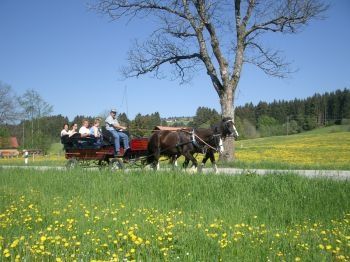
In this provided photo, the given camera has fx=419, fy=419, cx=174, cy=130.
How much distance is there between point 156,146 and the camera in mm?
15312

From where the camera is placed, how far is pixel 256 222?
6.87m

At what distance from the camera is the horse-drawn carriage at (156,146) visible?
14.6m

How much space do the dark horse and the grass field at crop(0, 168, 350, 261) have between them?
12.4 ft

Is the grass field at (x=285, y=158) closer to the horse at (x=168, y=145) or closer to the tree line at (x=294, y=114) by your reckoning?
the horse at (x=168, y=145)

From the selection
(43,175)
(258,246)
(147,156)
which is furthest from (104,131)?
(258,246)

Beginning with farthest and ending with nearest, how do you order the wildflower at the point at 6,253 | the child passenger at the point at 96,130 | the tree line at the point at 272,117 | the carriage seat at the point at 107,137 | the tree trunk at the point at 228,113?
1. the tree line at the point at 272,117
2. the tree trunk at the point at 228,113
3. the child passenger at the point at 96,130
4. the carriage seat at the point at 107,137
5. the wildflower at the point at 6,253

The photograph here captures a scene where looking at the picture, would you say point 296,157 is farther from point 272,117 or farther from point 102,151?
point 272,117

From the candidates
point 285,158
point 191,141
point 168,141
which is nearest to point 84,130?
point 168,141

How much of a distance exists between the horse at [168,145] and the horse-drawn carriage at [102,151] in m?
0.36

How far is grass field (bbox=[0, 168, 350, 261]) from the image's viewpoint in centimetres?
496

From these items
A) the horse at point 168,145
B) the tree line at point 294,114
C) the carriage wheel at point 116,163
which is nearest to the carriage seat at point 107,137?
the carriage wheel at point 116,163

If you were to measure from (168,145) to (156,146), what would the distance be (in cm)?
48

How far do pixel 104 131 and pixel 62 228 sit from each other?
30.4 feet

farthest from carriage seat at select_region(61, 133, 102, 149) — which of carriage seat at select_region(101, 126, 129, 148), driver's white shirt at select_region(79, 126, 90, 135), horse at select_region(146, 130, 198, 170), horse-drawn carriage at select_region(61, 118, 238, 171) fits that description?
horse at select_region(146, 130, 198, 170)
